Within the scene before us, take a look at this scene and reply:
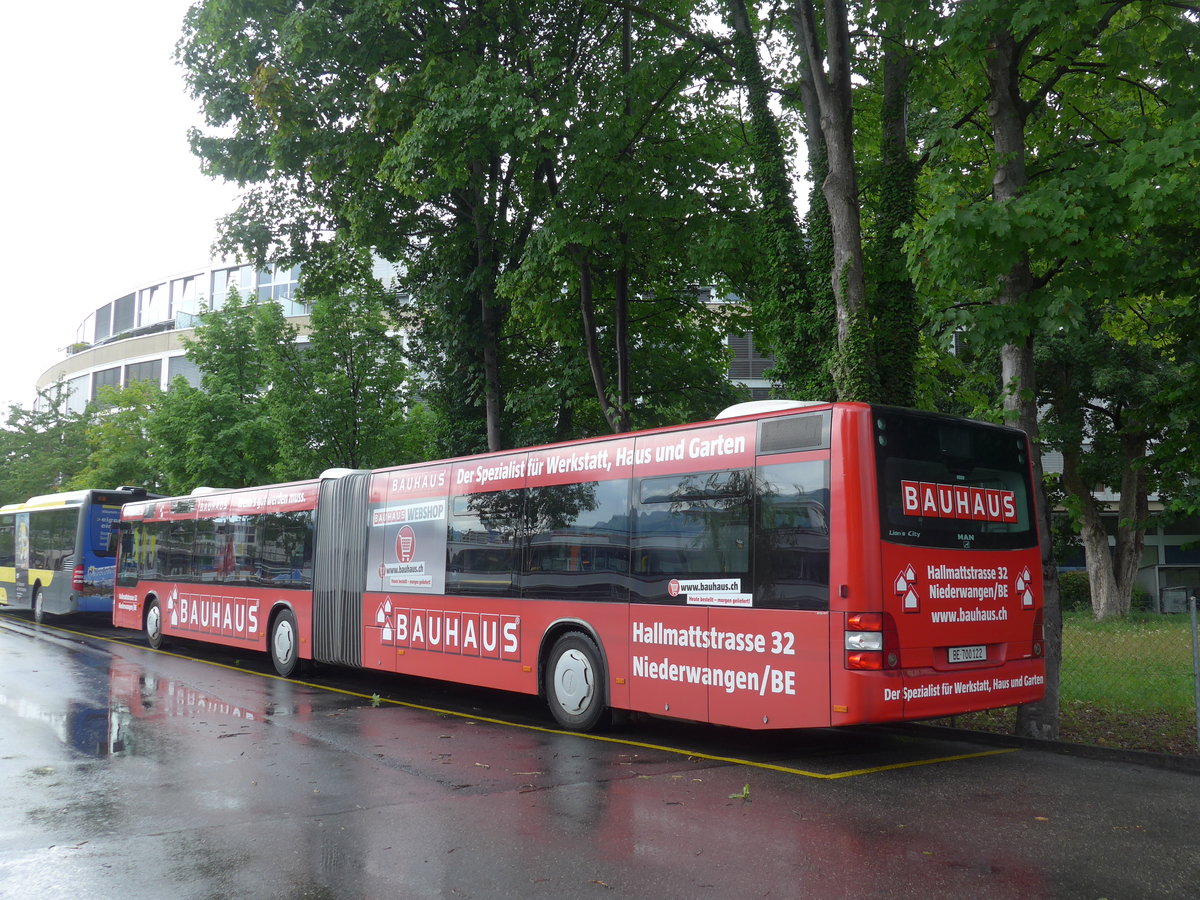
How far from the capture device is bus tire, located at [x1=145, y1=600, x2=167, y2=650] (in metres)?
20.3

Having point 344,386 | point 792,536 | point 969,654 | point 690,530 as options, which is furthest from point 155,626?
point 969,654

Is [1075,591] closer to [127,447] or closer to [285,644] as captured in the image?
[285,644]

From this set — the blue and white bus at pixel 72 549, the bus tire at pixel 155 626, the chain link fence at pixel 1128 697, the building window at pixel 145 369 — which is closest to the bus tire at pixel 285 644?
the bus tire at pixel 155 626

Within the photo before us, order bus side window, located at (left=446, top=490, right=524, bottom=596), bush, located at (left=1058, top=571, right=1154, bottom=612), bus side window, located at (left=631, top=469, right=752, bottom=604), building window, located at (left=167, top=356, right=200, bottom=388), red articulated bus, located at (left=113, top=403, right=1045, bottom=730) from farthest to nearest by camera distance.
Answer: building window, located at (left=167, top=356, right=200, bottom=388), bush, located at (left=1058, top=571, right=1154, bottom=612), bus side window, located at (left=446, top=490, right=524, bottom=596), bus side window, located at (left=631, top=469, right=752, bottom=604), red articulated bus, located at (left=113, top=403, right=1045, bottom=730)

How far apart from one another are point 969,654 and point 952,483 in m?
1.41

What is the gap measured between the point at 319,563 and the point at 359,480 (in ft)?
4.89

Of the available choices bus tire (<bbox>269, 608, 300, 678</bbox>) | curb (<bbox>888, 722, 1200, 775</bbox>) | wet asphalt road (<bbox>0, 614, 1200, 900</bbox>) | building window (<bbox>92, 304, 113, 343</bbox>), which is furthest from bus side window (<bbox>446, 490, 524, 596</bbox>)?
building window (<bbox>92, 304, 113, 343</bbox>)

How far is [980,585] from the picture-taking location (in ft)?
28.6

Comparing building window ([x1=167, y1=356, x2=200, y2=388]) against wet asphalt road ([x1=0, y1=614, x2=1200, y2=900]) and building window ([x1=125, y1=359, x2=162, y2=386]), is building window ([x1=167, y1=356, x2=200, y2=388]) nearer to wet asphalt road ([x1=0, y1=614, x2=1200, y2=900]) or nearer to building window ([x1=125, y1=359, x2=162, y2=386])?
building window ([x1=125, y1=359, x2=162, y2=386])

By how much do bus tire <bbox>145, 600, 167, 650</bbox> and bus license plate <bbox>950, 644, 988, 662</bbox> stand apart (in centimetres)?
1654

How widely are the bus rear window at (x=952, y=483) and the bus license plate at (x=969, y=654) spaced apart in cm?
84

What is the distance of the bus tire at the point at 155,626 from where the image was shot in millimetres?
20344

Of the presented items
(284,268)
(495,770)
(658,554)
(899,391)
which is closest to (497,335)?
(284,268)

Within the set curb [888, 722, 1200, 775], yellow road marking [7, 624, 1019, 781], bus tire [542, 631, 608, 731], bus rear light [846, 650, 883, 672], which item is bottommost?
yellow road marking [7, 624, 1019, 781]
